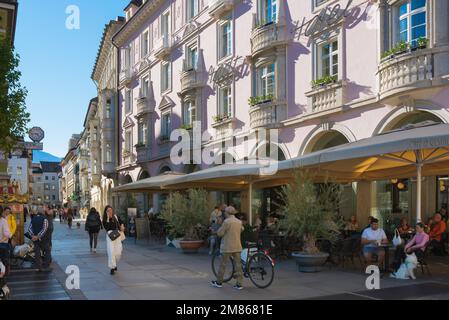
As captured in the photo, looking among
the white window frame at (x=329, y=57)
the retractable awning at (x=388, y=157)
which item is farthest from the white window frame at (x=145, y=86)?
the retractable awning at (x=388, y=157)

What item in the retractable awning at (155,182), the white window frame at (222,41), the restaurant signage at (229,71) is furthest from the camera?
the white window frame at (222,41)

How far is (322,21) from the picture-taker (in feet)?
61.2

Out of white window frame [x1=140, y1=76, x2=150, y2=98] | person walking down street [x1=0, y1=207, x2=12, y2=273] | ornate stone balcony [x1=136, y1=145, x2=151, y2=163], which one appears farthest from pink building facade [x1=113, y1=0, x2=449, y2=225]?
person walking down street [x1=0, y1=207, x2=12, y2=273]

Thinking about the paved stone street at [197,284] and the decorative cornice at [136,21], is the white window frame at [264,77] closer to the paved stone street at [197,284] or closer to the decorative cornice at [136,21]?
the paved stone street at [197,284]

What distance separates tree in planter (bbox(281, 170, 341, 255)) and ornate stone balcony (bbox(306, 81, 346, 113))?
252 inches

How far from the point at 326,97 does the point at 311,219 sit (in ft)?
25.3

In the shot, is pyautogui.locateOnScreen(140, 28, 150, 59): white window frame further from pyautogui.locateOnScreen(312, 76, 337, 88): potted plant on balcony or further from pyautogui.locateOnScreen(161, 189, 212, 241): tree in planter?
pyautogui.locateOnScreen(161, 189, 212, 241): tree in planter

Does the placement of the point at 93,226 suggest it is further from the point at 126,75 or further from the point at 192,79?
the point at 126,75

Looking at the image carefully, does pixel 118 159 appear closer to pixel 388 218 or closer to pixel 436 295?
pixel 388 218

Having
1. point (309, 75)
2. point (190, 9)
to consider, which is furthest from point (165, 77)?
point (309, 75)

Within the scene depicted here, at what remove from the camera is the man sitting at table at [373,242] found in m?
11.5

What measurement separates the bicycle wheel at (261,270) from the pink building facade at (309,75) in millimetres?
7545

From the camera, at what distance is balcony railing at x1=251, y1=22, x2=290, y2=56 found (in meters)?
20.6

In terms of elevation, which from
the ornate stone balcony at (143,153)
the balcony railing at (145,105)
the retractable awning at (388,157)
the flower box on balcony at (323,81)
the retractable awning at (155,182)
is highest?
the balcony railing at (145,105)
